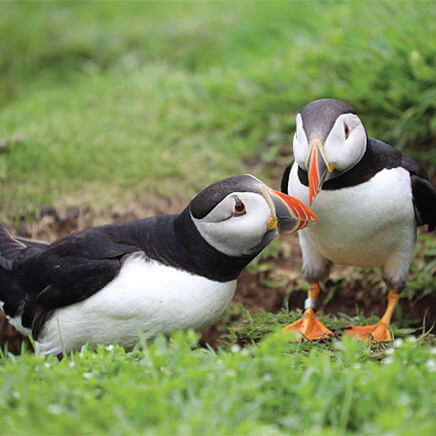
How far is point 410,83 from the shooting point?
16.5 ft

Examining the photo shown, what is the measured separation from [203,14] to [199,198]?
6603 mm

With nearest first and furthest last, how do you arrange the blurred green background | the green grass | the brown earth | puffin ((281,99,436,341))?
the green grass → puffin ((281,99,436,341)) → the brown earth → the blurred green background

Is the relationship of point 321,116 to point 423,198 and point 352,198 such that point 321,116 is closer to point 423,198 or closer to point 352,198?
point 352,198

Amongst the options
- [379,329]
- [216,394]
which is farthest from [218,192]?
[379,329]

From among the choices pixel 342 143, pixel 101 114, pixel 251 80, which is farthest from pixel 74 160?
pixel 342 143

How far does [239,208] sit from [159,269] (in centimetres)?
52

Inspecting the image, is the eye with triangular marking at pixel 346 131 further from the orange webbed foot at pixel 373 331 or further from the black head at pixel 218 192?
the orange webbed foot at pixel 373 331

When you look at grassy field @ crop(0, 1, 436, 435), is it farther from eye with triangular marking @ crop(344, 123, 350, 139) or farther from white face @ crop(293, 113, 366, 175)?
eye with triangular marking @ crop(344, 123, 350, 139)

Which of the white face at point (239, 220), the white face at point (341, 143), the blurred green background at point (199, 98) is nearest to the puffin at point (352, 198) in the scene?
the white face at point (341, 143)

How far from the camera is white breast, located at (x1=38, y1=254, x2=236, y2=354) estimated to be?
3016mm

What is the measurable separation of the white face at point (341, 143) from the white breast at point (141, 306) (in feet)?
2.68

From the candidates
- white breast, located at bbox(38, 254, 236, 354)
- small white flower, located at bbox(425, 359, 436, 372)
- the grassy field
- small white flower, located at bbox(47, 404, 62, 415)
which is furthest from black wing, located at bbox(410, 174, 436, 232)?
small white flower, located at bbox(47, 404, 62, 415)

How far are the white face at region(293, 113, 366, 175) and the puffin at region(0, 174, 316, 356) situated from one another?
265 millimetres

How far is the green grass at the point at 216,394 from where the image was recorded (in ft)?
6.32
